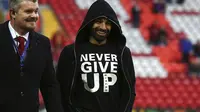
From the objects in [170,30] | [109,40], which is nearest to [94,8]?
[109,40]

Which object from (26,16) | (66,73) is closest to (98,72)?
(66,73)

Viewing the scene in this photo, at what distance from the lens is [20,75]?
407cm

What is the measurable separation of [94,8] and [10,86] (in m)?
1.20

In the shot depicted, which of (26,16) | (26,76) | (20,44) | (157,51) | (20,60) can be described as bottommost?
(157,51)

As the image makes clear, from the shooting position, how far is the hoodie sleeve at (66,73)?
4867 mm

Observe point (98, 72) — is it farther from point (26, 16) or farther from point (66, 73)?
point (26, 16)

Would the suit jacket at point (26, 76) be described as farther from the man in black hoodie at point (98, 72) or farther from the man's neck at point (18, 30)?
the man in black hoodie at point (98, 72)

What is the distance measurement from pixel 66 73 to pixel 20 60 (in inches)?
34.4

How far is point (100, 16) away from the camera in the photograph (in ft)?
16.0

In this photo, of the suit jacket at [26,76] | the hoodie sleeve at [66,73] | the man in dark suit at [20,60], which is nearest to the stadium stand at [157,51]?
the hoodie sleeve at [66,73]

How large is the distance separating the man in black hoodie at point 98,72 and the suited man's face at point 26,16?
0.89 m

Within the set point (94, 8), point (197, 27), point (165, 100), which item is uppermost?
point (94, 8)

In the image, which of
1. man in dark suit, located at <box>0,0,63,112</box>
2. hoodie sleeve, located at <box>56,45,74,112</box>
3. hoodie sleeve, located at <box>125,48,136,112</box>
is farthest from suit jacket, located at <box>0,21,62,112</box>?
hoodie sleeve, located at <box>125,48,136,112</box>

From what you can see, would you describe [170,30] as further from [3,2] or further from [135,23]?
[3,2]
